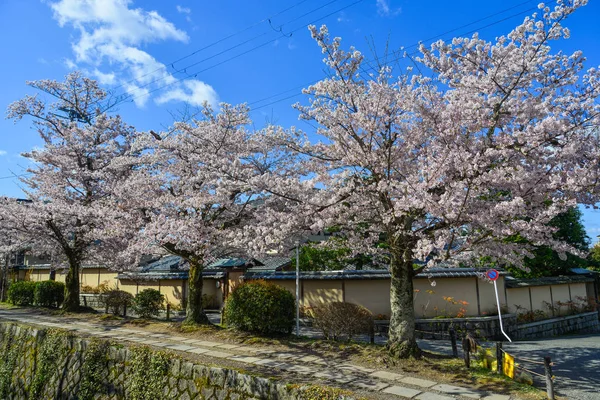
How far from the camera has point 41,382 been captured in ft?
40.8

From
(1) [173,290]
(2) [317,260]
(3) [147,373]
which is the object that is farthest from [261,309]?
(1) [173,290]

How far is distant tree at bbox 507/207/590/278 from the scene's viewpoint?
2338cm

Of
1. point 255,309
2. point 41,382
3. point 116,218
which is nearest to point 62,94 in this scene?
point 116,218

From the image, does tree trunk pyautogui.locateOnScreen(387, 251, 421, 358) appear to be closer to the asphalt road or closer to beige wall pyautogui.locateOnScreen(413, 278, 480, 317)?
the asphalt road

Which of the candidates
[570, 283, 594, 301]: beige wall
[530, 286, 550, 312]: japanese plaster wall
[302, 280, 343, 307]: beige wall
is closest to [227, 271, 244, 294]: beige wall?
[302, 280, 343, 307]: beige wall

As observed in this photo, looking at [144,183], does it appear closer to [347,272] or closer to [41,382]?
[41,382]

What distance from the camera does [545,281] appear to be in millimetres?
21172

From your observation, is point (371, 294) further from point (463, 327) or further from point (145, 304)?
point (145, 304)

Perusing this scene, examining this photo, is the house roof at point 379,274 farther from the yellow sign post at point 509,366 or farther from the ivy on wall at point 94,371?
the ivy on wall at point 94,371

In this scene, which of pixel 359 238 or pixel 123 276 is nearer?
pixel 359 238

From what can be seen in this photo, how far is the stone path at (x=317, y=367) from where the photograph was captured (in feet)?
24.6

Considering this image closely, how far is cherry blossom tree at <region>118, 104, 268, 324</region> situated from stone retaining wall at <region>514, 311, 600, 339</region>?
13712 mm

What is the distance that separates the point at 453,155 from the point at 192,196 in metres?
8.16

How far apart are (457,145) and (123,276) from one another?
917 inches
